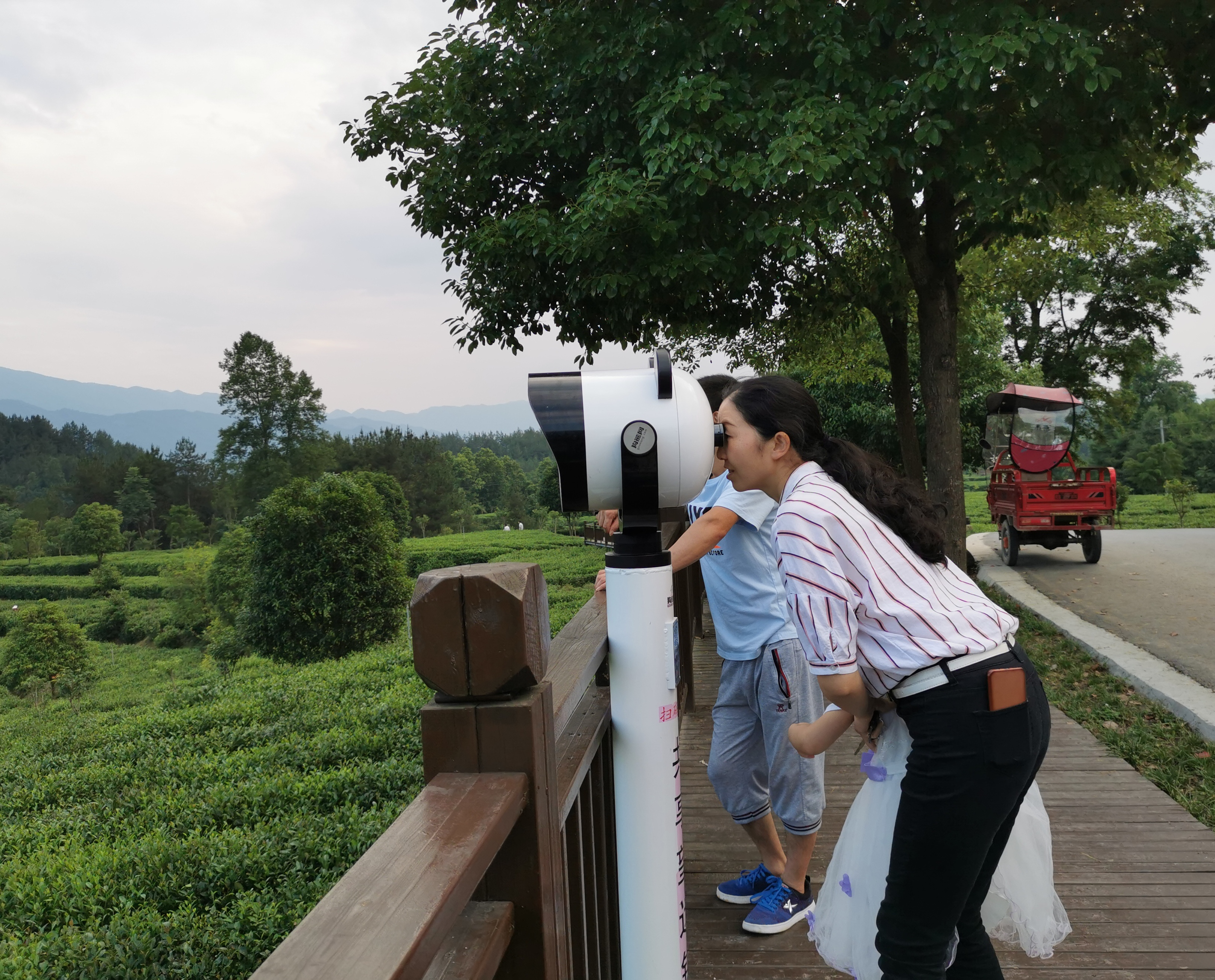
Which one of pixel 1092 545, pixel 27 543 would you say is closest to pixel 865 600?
pixel 1092 545

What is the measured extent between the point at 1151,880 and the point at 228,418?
7093 cm

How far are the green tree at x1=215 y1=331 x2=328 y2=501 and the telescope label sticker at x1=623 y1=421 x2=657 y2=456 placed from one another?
6660 centimetres

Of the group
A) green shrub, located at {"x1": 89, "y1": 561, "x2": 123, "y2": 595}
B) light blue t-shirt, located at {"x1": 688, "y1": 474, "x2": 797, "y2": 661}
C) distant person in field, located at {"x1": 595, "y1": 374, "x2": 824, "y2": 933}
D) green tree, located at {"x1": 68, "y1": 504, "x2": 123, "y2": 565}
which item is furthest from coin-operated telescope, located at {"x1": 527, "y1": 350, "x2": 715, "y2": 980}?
green tree, located at {"x1": 68, "y1": 504, "x2": 123, "y2": 565}

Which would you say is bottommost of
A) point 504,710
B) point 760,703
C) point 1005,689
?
point 760,703

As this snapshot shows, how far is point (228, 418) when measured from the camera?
6738 centimetres

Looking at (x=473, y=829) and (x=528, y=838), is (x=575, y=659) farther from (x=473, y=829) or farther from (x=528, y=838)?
(x=473, y=829)

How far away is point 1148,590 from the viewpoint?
1067 cm

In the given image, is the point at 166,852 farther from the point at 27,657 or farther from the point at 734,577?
the point at 27,657

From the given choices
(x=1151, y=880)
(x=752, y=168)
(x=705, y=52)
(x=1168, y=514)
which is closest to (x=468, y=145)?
(x=705, y=52)

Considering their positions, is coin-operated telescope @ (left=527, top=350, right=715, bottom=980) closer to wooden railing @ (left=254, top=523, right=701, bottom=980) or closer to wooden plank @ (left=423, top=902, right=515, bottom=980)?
wooden railing @ (left=254, top=523, right=701, bottom=980)

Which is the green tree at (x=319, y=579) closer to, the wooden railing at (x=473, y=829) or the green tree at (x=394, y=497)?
the wooden railing at (x=473, y=829)

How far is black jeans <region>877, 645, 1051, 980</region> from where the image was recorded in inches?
69.2

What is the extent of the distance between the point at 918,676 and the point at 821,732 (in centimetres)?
28

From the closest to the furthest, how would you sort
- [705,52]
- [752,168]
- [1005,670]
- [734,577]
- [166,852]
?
[1005,670] → [734,577] → [166,852] → [752,168] → [705,52]
